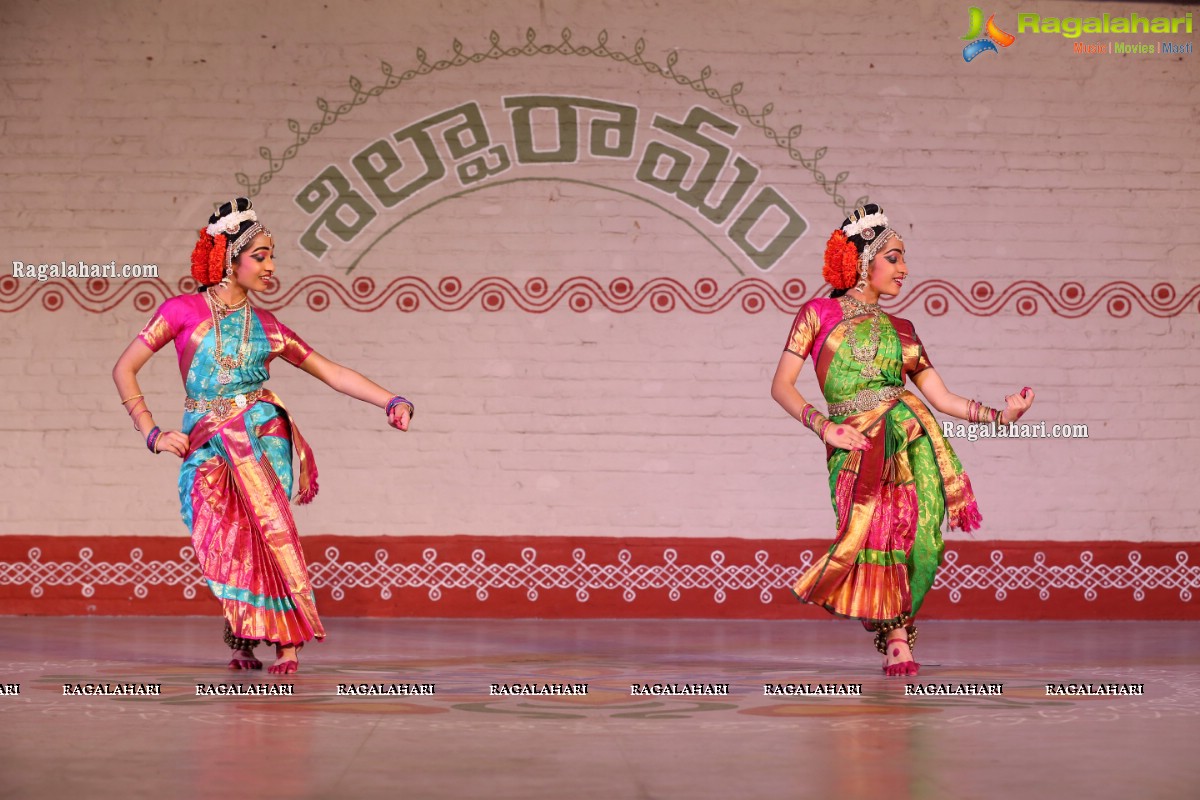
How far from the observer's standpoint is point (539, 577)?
266 inches

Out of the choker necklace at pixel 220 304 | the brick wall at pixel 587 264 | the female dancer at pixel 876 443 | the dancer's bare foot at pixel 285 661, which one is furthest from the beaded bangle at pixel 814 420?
the brick wall at pixel 587 264

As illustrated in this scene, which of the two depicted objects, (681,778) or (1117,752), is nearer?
(681,778)

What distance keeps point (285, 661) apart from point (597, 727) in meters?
1.55

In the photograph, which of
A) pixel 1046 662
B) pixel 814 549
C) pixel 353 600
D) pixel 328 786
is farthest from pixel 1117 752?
pixel 353 600

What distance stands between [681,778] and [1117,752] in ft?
2.99

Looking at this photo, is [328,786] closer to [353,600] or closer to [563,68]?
[353,600]

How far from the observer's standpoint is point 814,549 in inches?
268

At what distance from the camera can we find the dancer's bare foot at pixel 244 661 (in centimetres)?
468

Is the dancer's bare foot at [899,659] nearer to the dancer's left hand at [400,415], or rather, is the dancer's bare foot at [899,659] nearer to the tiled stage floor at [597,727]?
the tiled stage floor at [597,727]

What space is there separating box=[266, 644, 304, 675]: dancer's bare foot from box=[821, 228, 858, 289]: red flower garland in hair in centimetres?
198

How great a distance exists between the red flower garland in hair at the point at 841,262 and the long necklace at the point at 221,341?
179cm

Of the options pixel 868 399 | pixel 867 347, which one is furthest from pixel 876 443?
pixel 867 347

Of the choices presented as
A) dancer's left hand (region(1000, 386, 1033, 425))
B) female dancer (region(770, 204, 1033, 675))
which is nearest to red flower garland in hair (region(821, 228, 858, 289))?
female dancer (region(770, 204, 1033, 675))

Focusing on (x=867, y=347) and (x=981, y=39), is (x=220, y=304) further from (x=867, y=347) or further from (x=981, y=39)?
(x=981, y=39)
